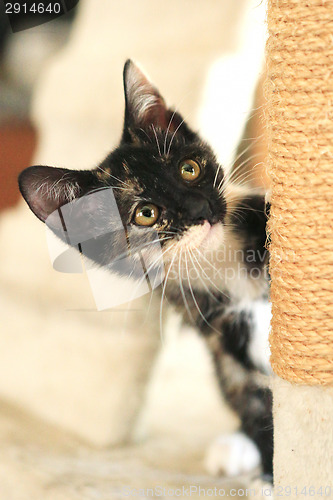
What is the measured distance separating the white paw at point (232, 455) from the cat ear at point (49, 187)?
2.25 ft

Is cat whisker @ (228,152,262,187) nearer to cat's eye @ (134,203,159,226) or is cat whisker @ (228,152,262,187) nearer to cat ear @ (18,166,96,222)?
cat's eye @ (134,203,159,226)

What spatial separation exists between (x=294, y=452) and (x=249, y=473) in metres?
0.39

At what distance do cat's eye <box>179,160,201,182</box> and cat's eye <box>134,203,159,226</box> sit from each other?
4.1 inches

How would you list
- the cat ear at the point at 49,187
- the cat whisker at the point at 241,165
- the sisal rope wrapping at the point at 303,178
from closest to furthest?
the sisal rope wrapping at the point at 303,178, the cat ear at the point at 49,187, the cat whisker at the point at 241,165

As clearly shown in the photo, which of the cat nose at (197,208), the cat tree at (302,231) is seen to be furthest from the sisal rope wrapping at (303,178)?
the cat nose at (197,208)

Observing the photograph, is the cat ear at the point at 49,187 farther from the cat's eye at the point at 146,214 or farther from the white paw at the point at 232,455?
the white paw at the point at 232,455

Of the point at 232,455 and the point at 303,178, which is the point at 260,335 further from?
the point at 303,178

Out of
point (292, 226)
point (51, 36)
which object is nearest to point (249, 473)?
point (292, 226)

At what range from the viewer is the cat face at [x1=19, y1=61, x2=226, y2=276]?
2.80 ft

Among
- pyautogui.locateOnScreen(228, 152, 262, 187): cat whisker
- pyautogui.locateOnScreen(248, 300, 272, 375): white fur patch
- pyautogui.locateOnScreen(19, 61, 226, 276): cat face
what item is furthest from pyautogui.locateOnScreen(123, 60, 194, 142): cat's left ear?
pyautogui.locateOnScreen(248, 300, 272, 375): white fur patch

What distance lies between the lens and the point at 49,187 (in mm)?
855

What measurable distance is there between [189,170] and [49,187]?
30 cm

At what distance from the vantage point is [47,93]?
3.07 feet

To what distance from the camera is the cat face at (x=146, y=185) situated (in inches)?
33.6
